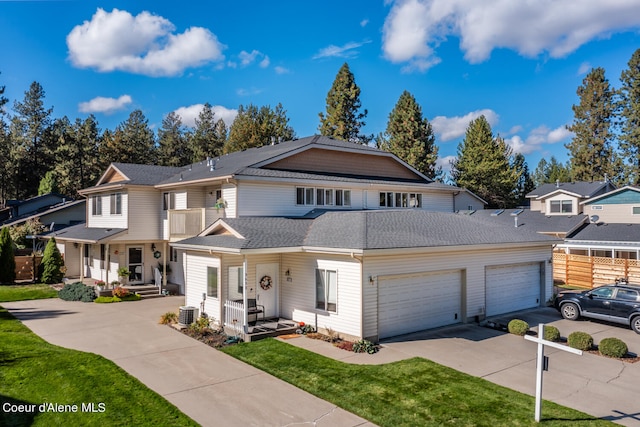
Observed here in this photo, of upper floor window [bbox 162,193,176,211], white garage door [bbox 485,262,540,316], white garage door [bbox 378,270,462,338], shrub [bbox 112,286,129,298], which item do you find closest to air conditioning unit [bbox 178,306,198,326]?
white garage door [bbox 378,270,462,338]

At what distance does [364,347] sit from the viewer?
40.2 ft

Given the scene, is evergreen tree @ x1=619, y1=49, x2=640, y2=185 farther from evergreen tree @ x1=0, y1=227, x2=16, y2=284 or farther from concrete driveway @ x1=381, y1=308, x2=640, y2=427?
evergreen tree @ x1=0, y1=227, x2=16, y2=284

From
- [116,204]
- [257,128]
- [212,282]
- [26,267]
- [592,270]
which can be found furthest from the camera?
[257,128]

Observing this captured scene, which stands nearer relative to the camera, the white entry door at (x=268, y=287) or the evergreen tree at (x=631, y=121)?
the white entry door at (x=268, y=287)

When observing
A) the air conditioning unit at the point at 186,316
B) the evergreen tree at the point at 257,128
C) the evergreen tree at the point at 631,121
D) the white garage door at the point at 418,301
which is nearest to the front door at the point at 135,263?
the air conditioning unit at the point at 186,316

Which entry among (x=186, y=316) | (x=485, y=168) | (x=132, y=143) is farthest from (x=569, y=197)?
(x=132, y=143)

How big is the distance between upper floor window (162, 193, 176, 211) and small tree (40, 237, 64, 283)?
25.6 ft

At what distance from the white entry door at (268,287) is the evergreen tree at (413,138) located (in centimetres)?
3594

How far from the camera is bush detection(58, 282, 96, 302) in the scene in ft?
66.7

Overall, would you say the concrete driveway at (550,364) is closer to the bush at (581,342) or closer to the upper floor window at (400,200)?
the bush at (581,342)

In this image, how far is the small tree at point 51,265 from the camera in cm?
2517

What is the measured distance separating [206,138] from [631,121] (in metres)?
51.1

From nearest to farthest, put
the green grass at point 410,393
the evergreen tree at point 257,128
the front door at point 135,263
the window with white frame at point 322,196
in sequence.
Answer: the green grass at point 410,393
the window with white frame at point 322,196
the front door at point 135,263
the evergreen tree at point 257,128

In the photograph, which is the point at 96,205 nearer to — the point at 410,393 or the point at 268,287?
the point at 268,287
